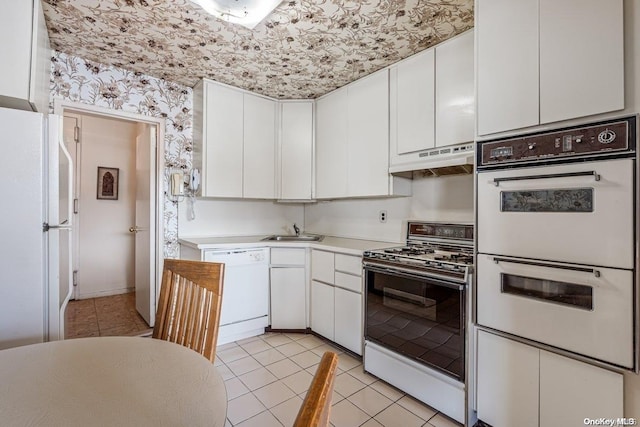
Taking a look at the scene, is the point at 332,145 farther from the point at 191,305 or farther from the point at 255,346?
the point at 191,305

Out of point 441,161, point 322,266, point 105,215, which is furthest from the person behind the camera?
point 105,215

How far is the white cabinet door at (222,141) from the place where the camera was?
280cm

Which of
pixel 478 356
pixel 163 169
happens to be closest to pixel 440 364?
pixel 478 356

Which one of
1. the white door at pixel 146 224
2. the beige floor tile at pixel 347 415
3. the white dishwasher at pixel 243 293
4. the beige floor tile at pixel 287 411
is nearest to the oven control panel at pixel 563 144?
the beige floor tile at pixel 347 415

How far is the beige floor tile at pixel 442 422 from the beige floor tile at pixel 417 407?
0.09 feet

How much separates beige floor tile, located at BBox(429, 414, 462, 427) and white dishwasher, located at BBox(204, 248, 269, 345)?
165 cm

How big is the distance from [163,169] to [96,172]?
189cm

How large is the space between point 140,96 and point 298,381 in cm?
275

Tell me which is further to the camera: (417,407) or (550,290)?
(417,407)

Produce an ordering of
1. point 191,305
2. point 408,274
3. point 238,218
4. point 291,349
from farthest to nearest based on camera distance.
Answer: point 238,218, point 291,349, point 408,274, point 191,305

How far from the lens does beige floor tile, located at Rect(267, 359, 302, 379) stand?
219 cm

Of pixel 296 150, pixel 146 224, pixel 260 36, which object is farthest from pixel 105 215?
pixel 260 36

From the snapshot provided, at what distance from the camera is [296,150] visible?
320cm

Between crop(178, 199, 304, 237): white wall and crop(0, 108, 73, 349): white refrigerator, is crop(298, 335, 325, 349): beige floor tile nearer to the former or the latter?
crop(178, 199, 304, 237): white wall
